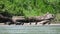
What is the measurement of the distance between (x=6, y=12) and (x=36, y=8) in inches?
324

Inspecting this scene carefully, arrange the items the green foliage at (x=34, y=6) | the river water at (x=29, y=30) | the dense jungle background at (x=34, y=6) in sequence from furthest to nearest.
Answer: the green foliage at (x=34, y=6) → the dense jungle background at (x=34, y=6) → the river water at (x=29, y=30)

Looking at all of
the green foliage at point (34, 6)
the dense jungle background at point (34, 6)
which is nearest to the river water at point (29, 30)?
the dense jungle background at point (34, 6)

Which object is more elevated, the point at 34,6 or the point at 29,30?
the point at 34,6

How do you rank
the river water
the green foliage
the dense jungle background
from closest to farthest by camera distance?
1. the river water
2. the dense jungle background
3. the green foliage

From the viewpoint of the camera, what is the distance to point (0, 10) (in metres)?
37.6

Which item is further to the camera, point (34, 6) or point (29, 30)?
point (34, 6)

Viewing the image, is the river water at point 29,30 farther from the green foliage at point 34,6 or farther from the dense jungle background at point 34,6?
the green foliage at point 34,6

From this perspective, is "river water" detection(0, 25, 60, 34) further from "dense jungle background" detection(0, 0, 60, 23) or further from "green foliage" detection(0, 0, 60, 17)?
"green foliage" detection(0, 0, 60, 17)

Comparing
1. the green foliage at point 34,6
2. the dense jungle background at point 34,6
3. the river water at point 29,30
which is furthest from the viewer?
the green foliage at point 34,6

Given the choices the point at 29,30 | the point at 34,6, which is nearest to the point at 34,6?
the point at 34,6

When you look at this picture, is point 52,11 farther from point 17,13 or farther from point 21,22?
point 21,22

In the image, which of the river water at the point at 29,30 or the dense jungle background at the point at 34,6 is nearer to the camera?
the river water at the point at 29,30

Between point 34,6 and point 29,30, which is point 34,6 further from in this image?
point 29,30

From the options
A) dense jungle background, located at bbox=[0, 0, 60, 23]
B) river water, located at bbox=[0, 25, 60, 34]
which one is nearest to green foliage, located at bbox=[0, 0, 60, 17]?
dense jungle background, located at bbox=[0, 0, 60, 23]
